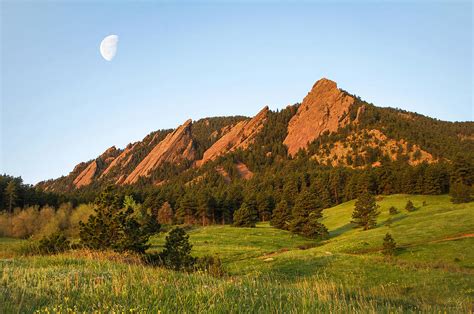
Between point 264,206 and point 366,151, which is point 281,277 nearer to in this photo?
point 264,206

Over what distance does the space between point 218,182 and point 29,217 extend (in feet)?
366

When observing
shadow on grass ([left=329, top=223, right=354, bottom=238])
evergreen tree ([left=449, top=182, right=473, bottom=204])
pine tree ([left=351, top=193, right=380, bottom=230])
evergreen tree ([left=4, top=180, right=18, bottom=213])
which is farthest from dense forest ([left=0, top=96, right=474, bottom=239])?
pine tree ([left=351, top=193, right=380, bottom=230])

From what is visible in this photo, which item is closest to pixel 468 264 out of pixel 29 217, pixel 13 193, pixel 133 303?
pixel 133 303

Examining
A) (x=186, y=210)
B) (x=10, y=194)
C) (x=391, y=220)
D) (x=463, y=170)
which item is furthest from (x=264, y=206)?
(x=10, y=194)

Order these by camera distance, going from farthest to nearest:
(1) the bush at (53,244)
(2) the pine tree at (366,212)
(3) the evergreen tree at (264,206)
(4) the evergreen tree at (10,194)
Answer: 1. (3) the evergreen tree at (264,206)
2. (4) the evergreen tree at (10,194)
3. (2) the pine tree at (366,212)
4. (1) the bush at (53,244)

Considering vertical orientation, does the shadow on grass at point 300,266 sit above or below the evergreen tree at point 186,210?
below

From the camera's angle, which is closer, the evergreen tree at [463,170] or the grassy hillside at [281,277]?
the grassy hillside at [281,277]

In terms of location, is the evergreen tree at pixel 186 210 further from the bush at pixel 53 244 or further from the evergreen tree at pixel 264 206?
the bush at pixel 53 244

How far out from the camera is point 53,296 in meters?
7.55

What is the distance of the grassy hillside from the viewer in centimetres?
732

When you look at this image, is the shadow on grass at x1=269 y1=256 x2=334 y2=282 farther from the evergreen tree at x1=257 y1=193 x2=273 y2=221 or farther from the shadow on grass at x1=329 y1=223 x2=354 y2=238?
the evergreen tree at x1=257 y1=193 x2=273 y2=221

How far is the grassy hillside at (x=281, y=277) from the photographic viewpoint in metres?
7.32

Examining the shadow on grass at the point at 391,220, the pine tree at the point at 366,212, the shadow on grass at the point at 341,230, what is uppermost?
the pine tree at the point at 366,212

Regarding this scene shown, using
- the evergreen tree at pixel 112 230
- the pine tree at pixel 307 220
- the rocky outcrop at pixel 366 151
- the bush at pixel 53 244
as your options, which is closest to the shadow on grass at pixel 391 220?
the pine tree at pixel 307 220
